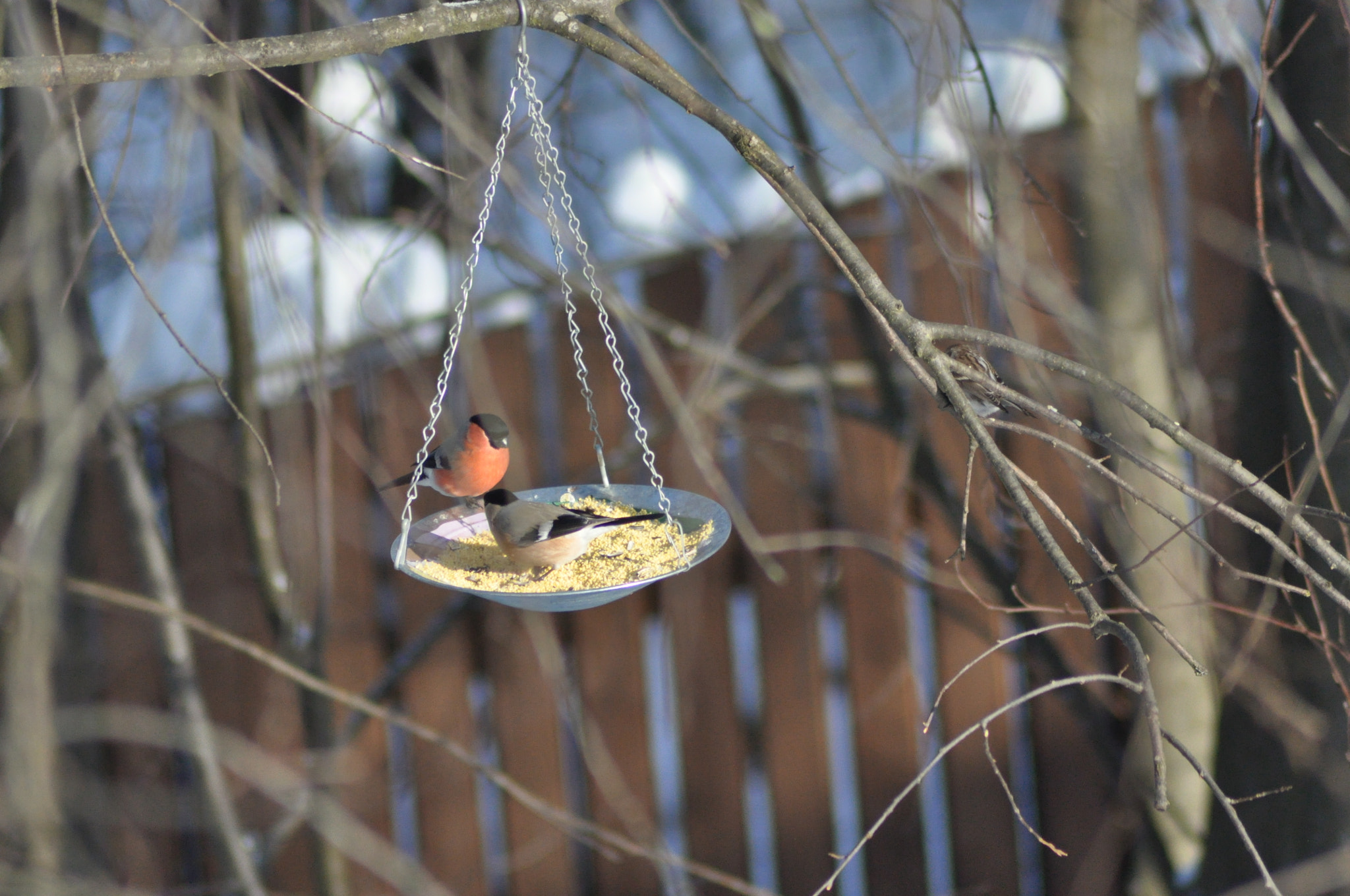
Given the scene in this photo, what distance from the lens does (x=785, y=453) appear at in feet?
10.2

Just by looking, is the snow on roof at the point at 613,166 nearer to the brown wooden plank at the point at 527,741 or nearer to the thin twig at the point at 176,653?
the thin twig at the point at 176,653

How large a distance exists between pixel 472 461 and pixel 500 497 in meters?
0.19

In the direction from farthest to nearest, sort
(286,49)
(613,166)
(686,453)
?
(613,166)
(686,453)
(286,49)

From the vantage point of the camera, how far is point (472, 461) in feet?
6.81

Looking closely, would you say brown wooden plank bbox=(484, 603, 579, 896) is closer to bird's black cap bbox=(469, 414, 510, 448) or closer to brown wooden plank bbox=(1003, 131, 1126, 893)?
bird's black cap bbox=(469, 414, 510, 448)

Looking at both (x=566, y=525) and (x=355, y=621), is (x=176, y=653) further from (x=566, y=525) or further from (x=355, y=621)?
(x=566, y=525)

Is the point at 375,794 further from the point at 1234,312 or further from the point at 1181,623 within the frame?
the point at 1234,312

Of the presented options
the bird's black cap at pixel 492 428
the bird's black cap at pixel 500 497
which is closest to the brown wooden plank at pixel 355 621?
the bird's black cap at pixel 492 428

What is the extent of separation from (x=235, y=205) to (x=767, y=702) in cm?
200

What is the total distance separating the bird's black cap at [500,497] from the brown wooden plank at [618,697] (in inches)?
48.4

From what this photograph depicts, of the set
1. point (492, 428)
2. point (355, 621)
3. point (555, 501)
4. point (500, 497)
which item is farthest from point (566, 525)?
point (355, 621)

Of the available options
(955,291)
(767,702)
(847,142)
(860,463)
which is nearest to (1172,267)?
(955,291)

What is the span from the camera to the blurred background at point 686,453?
2.10m

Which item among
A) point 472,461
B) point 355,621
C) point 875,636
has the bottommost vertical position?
point 875,636
